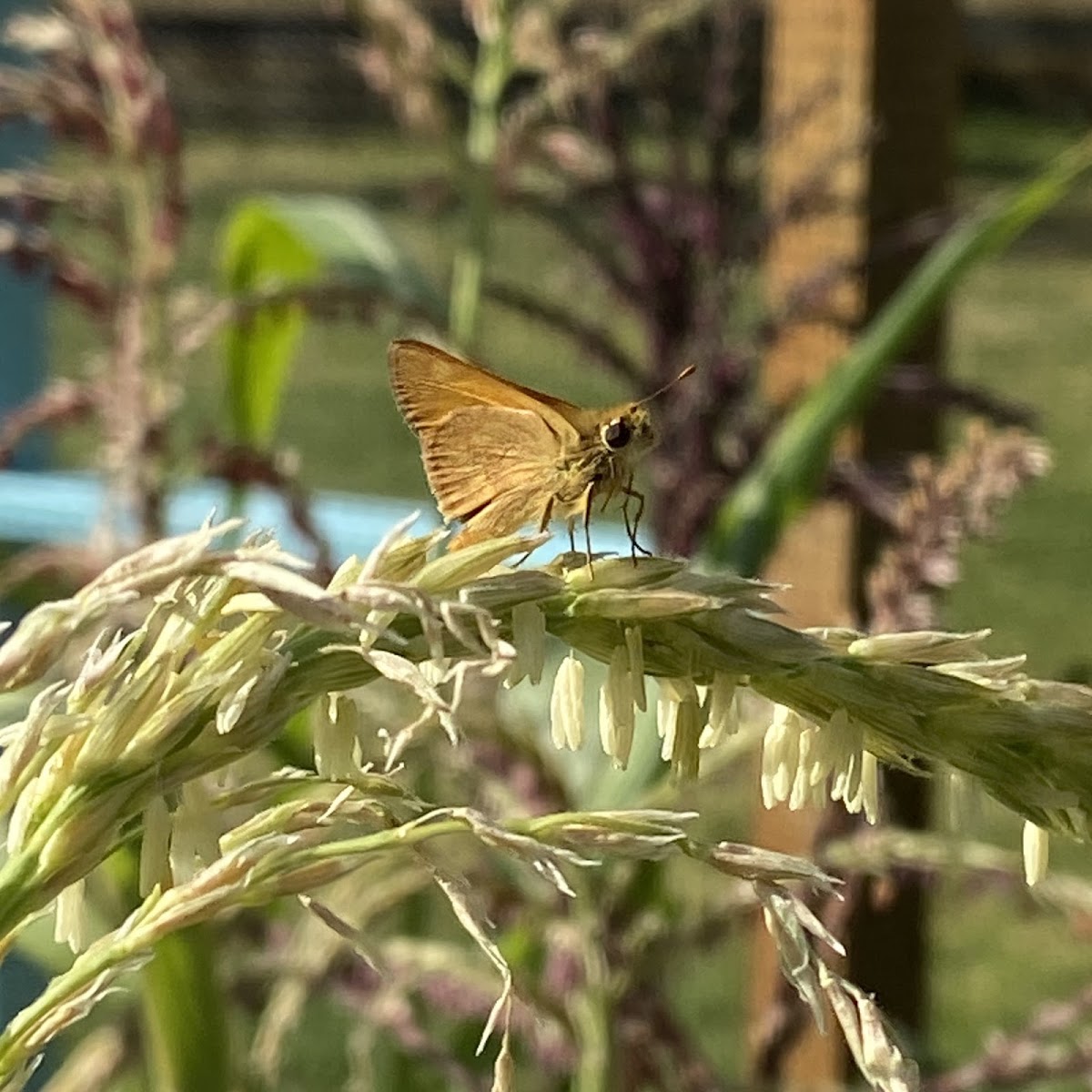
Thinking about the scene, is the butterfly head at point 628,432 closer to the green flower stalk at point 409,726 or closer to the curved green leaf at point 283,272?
the green flower stalk at point 409,726

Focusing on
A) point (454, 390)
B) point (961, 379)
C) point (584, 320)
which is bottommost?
point (961, 379)

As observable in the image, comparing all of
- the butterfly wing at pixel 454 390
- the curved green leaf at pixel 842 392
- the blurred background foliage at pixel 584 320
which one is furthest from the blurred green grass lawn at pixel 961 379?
the butterfly wing at pixel 454 390

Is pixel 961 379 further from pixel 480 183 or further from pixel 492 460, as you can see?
pixel 492 460

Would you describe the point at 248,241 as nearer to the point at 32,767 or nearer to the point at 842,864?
the point at 842,864

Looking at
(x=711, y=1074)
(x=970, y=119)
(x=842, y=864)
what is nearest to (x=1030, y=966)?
(x=711, y=1074)

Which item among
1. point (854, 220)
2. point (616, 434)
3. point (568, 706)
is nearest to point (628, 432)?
point (616, 434)

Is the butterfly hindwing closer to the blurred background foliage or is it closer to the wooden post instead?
the blurred background foliage

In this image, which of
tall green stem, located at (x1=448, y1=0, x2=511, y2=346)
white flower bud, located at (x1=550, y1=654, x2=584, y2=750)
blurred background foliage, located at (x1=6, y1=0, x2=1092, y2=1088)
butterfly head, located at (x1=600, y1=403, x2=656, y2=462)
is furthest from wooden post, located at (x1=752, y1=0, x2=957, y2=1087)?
white flower bud, located at (x1=550, y1=654, x2=584, y2=750)
